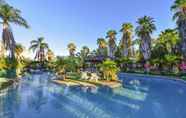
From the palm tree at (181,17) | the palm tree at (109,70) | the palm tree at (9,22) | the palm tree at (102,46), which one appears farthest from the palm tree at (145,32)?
the palm tree at (102,46)

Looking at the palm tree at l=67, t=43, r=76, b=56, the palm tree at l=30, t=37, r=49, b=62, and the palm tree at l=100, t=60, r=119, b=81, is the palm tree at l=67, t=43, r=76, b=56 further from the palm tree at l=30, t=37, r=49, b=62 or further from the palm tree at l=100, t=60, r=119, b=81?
the palm tree at l=100, t=60, r=119, b=81

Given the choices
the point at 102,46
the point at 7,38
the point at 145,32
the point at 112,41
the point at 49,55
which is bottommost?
the point at 7,38

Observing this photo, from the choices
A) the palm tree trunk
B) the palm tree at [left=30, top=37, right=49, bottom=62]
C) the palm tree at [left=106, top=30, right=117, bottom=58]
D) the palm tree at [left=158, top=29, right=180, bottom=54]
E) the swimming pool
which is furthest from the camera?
the palm tree at [left=30, top=37, right=49, bottom=62]

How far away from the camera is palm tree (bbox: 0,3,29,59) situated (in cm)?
3494

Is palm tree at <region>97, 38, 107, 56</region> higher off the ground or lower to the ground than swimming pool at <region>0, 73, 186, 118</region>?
higher

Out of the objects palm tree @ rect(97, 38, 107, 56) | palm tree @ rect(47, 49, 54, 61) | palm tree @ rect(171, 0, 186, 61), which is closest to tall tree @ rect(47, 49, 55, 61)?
palm tree @ rect(47, 49, 54, 61)

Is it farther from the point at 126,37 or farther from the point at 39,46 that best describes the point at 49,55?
the point at 126,37

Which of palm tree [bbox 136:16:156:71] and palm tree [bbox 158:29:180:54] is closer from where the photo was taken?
palm tree [bbox 158:29:180:54]

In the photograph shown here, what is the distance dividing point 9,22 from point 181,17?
25.4 metres

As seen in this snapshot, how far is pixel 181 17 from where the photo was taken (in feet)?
135

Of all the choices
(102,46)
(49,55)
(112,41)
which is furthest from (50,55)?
(112,41)

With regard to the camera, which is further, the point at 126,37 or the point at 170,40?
the point at 126,37

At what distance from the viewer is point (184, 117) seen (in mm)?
14094

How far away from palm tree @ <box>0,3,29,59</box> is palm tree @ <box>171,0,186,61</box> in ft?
73.6
